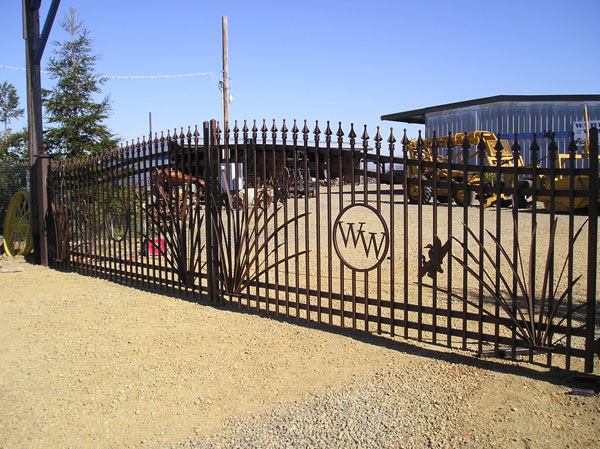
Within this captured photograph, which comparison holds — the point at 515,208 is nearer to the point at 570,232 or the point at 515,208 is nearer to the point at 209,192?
the point at 570,232

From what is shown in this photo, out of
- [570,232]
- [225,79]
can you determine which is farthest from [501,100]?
[570,232]

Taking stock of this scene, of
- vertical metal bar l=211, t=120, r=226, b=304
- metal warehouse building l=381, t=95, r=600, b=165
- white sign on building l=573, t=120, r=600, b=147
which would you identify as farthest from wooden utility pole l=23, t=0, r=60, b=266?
metal warehouse building l=381, t=95, r=600, b=165

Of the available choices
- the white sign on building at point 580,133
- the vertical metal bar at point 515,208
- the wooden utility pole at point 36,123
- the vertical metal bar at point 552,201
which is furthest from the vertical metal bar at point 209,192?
the white sign on building at point 580,133

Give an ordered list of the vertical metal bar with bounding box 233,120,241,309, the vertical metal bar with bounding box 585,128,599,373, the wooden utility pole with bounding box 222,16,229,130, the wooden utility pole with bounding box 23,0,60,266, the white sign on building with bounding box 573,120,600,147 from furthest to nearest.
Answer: the wooden utility pole with bounding box 222,16,229,130, the white sign on building with bounding box 573,120,600,147, the wooden utility pole with bounding box 23,0,60,266, the vertical metal bar with bounding box 233,120,241,309, the vertical metal bar with bounding box 585,128,599,373

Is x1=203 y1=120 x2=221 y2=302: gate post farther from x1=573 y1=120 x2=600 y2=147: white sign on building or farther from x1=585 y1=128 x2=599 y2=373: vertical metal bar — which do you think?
x1=573 y1=120 x2=600 y2=147: white sign on building

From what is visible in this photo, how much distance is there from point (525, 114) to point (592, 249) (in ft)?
80.7

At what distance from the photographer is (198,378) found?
4559mm

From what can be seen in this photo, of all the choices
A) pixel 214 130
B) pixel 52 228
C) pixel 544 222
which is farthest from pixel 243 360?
pixel 544 222

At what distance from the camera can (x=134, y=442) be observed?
3570 mm

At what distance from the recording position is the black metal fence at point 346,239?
171 inches

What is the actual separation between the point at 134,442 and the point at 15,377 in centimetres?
183

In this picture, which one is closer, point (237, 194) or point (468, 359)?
point (468, 359)

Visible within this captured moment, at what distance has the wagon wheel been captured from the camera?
37.0 ft

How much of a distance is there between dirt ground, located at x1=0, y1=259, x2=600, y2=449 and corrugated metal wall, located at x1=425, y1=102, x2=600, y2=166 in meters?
20.7
